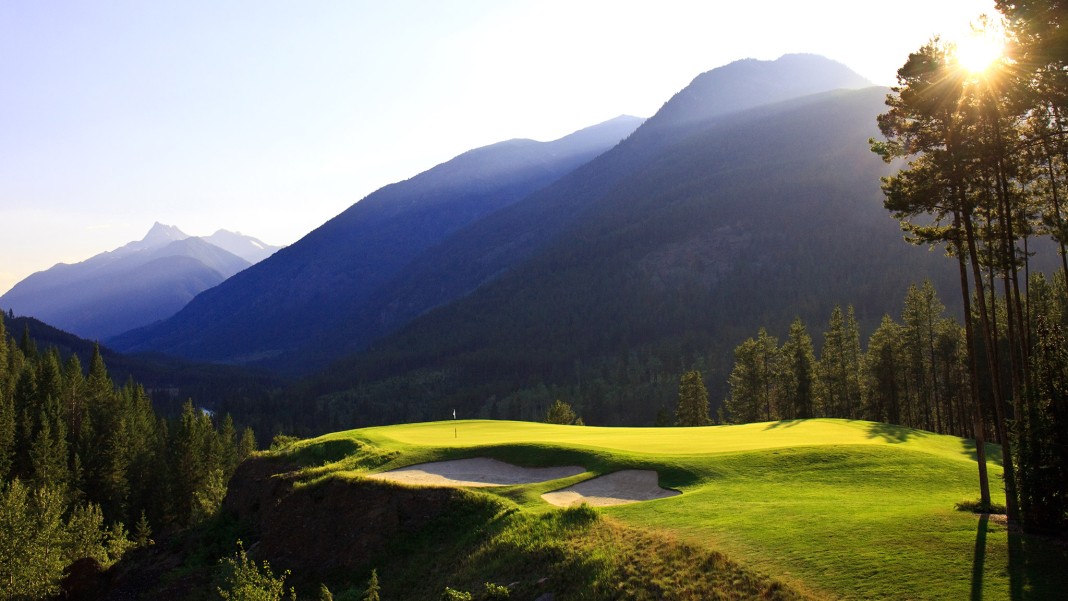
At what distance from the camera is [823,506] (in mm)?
21812

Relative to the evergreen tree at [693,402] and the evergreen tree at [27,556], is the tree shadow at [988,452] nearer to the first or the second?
the evergreen tree at [693,402]

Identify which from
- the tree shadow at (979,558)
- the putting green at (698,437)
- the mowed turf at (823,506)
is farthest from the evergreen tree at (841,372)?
the tree shadow at (979,558)

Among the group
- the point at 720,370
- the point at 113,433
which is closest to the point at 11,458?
the point at 113,433

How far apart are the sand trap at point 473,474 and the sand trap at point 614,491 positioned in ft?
7.00

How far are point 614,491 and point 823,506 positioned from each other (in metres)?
9.00

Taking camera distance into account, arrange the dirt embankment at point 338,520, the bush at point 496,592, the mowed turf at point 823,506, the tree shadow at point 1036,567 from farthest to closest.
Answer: the dirt embankment at point 338,520, the bush at point 496,592, the mowed turf at point 823,506, the tree shadow at point 1036,567

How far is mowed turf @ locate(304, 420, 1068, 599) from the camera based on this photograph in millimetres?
16016

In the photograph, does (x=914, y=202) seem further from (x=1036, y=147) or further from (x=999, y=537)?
(x=999, y=537)

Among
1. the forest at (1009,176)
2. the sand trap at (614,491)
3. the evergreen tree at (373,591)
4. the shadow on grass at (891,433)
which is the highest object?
the forest at (1009,176)

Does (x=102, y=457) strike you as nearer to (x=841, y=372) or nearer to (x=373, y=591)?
(x=373, y=591)

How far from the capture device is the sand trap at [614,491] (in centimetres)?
2716

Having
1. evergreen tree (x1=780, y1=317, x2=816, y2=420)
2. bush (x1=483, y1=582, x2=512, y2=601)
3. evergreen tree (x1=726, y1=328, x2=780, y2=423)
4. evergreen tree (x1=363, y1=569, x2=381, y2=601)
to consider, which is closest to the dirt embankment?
evergreen tree (x1=363, y1=569, x2=381, y2=601)

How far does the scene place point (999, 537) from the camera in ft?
57.6

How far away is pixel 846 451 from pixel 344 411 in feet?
604
